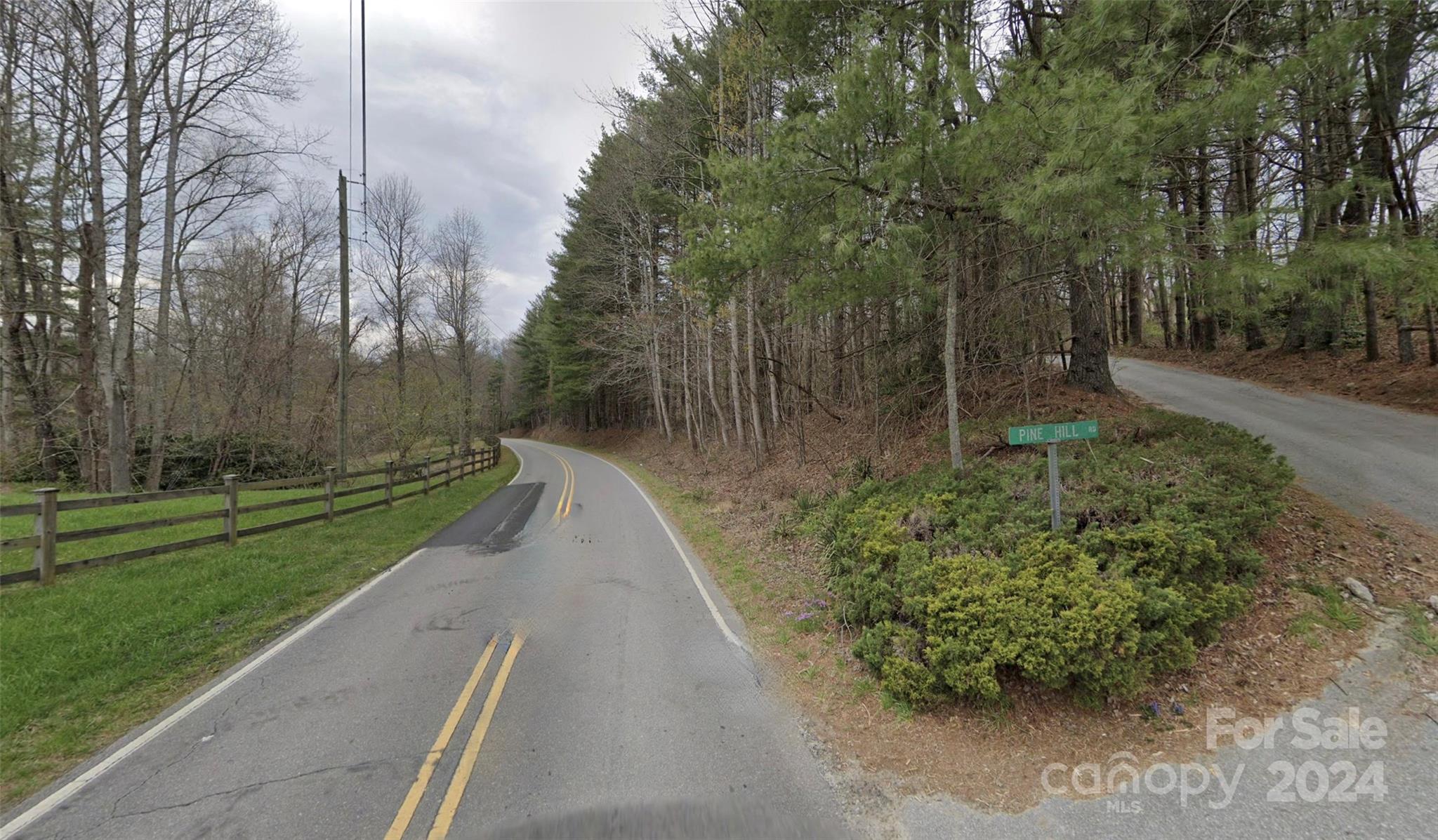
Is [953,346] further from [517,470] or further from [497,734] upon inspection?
[517,470]

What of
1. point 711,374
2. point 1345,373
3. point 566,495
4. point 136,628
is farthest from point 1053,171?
point 1345,373

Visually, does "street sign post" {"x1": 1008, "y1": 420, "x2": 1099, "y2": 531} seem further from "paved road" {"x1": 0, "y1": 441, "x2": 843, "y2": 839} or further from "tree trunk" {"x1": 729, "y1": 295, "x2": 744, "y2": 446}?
"tree trunk" {"x1": 729, "y1": 295, "x2": 744, "y2": 446}

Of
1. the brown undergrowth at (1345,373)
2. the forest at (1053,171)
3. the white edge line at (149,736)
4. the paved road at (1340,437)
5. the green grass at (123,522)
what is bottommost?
the white edge line at (149,736)

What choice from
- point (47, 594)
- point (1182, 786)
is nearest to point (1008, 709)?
point (1182, 786)

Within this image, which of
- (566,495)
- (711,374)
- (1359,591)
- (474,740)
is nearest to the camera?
(474,740)

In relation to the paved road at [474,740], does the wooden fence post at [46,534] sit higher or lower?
higher

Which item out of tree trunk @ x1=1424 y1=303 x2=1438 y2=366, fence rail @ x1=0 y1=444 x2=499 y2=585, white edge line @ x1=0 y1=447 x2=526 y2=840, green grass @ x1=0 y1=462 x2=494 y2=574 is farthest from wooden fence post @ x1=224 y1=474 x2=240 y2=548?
tree trunk @ x1=1424 y1=303 x2=1438 y2=366

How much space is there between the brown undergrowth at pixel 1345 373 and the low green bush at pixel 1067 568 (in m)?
8.15

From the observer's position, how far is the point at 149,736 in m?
3.42

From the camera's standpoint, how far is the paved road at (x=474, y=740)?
108 inches

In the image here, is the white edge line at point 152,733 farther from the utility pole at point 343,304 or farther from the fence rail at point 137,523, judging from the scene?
the utility pole at point 343,304

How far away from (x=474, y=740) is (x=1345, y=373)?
64.0ft

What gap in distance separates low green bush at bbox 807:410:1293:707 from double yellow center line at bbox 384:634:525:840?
278cm

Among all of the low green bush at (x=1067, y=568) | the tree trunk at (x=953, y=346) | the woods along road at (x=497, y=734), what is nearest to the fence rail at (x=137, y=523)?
the woods along road at (x=497, y=734)
